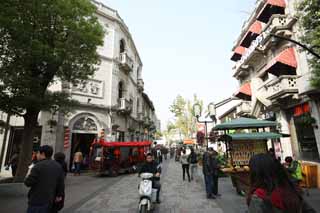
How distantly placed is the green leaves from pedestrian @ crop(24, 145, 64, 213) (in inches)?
280

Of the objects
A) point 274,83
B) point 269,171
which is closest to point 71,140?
point 274,83

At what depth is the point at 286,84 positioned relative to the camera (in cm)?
1080

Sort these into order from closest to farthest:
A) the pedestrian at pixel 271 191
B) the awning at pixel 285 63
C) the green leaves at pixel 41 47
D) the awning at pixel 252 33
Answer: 1. the pedestrian at pixel 271 191
2. the green leaves at pixel 41 47
3. the awning at pixel 285 63
4. the awning at pixel 252 33

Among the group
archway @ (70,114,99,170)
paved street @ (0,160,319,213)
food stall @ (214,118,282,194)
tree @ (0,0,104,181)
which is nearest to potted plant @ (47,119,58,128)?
archway @ (70,114,99,170)

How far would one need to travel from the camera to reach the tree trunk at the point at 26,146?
989 cm

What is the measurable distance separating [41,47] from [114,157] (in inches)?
335

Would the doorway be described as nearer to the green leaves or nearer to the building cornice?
the green leaves

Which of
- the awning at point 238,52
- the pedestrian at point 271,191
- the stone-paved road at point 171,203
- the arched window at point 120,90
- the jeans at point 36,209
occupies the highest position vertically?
the awning at point 238,52

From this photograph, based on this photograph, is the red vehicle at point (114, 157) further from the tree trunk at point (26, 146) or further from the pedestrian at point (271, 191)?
the pedestrian at point (271, 191)

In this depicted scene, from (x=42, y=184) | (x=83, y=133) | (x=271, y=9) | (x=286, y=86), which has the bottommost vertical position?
(x=42, y=184)

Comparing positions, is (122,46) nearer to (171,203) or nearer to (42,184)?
(171,203)

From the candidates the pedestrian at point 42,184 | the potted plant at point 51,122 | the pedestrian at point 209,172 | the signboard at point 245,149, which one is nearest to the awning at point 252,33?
the signboard at point 245,149

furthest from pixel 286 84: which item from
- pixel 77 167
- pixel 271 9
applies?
pixel 77 167

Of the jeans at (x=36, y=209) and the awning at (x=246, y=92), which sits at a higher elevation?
the awning at (x=246, y=92)
